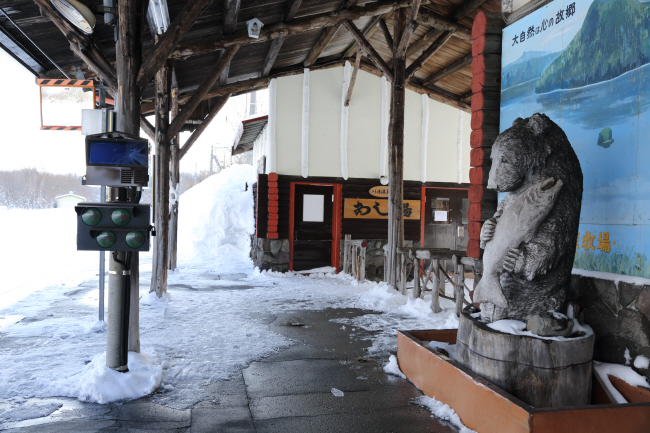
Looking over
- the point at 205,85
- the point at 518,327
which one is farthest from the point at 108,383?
the point at 205,85

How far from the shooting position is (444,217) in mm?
13898

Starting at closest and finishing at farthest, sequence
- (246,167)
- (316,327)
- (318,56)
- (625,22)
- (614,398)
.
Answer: (614,398) < (625,22) < (316,327) < (318,56) < (246,167)

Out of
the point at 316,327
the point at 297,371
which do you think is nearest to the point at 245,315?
the point at 316,327

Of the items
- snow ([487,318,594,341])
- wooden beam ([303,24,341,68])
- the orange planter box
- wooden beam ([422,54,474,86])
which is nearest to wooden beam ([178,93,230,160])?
wooden beam ([303,24,341,68])

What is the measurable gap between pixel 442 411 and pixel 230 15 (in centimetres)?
685

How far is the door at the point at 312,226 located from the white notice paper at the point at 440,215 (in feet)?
10.6

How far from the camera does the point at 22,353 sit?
195 inches

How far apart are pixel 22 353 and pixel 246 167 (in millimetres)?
20843

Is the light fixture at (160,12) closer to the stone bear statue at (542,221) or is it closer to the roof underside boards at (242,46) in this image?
the roof underside boards at (242,46)

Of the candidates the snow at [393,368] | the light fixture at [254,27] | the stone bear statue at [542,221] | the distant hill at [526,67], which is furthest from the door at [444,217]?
the stone bear statue at [542,221]

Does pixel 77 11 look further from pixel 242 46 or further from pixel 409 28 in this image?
pixel 409 28

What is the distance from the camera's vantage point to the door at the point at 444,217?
13.8m

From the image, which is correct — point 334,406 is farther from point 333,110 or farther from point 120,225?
point 333,110

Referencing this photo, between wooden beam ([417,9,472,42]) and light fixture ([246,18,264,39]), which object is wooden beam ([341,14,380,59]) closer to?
wooden beam ([417,9,472,42])
